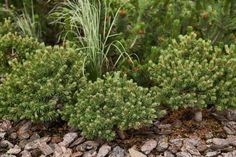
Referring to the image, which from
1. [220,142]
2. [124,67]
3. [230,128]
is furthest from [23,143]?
[230,128]

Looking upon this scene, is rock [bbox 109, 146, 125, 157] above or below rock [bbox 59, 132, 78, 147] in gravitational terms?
below

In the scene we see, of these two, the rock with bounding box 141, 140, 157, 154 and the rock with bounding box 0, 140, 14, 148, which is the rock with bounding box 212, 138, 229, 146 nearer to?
the rock with bounding box 141, 140, 157, 154

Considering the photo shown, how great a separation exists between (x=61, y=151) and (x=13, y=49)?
107cm

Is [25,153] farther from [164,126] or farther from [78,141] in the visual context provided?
[164,126]

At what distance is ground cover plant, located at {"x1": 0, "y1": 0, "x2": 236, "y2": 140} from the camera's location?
3.66m

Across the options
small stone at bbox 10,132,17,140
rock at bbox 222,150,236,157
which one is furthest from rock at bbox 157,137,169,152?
small stone at bbox 10,132,17,140

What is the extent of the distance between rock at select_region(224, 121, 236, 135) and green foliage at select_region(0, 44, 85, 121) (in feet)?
3.75

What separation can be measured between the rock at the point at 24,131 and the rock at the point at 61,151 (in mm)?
301

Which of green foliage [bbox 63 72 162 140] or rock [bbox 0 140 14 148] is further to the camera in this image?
rock [bbox 0 140 14 148]

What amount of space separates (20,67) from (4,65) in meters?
0.40

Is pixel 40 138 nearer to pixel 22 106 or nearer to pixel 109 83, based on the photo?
pixel 22 106

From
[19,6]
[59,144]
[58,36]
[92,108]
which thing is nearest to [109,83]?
[92,108]

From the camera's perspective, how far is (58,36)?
498cm

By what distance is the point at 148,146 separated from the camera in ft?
12.1
